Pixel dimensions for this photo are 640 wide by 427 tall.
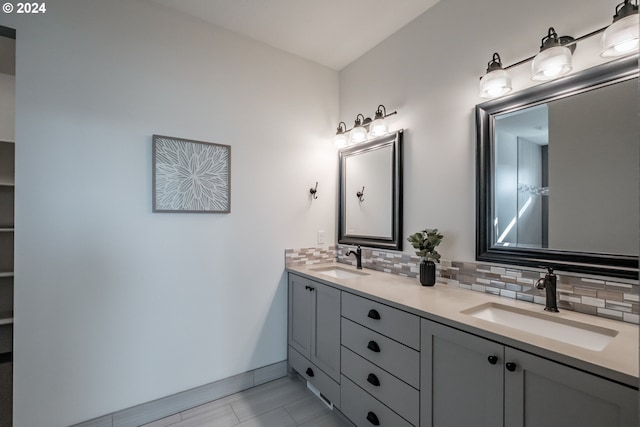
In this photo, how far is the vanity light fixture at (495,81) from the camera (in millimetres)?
1476

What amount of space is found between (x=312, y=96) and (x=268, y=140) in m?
0.64

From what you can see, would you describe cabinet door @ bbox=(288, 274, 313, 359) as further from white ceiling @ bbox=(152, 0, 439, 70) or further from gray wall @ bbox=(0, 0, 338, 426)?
white ceiling @ bbox=(152, 0, 439, 70)

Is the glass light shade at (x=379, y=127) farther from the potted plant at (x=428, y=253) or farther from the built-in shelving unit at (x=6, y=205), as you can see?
the built-in shelving unit at (x=6, y=205)

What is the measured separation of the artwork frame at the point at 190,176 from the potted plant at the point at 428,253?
4.56 ft

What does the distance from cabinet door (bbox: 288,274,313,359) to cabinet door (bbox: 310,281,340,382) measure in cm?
7

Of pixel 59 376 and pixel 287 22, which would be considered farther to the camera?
pixel 287 22

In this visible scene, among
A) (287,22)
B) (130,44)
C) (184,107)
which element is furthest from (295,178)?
(130,44)

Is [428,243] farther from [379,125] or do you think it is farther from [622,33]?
[622,33]

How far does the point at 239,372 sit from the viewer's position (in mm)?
2195

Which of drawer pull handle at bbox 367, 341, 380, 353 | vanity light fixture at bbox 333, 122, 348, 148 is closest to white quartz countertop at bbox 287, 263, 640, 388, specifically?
drawer pull handle at bbox 367, 341, 380, 353

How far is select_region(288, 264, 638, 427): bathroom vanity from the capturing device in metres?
0.87

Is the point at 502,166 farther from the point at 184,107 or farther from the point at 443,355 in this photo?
the point at 184,107

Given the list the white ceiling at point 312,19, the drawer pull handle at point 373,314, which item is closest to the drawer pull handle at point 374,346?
the drawer pull handle at point 373,314

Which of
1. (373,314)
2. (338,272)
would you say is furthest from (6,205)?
(373,314)
